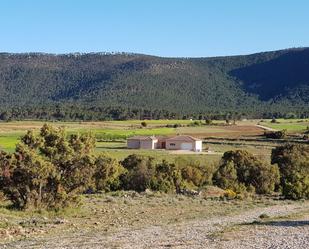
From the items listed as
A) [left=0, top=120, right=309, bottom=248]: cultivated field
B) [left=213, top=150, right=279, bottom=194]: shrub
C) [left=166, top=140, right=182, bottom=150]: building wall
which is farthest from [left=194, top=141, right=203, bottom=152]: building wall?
[left=0, top=120, right=309, bottom=248]: cultivated field

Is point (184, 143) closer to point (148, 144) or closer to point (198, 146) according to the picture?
point (198, 146)

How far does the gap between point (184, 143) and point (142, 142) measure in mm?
7172

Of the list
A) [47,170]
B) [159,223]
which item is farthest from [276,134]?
[159,223]

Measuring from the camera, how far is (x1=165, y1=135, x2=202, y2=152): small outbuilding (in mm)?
106625

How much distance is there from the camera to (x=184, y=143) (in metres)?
108

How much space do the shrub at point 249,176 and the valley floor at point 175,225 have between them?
10825mm

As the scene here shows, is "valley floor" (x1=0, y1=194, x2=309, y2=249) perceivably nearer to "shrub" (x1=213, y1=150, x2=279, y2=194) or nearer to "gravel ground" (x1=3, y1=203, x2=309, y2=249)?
"gravel ground" (x1=3, y1=203, x2=309, y2=249)

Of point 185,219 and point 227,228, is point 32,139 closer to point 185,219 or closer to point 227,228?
point 185,219

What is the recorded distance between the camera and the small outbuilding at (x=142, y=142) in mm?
108188

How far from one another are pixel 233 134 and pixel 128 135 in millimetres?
21695

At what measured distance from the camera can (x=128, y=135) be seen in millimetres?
121188

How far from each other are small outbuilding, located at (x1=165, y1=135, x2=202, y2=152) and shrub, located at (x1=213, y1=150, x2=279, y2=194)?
48792mm

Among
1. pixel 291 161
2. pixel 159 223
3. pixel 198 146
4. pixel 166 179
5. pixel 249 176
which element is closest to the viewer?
pixel 159 223

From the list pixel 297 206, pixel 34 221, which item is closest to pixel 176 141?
pixel 297 206
